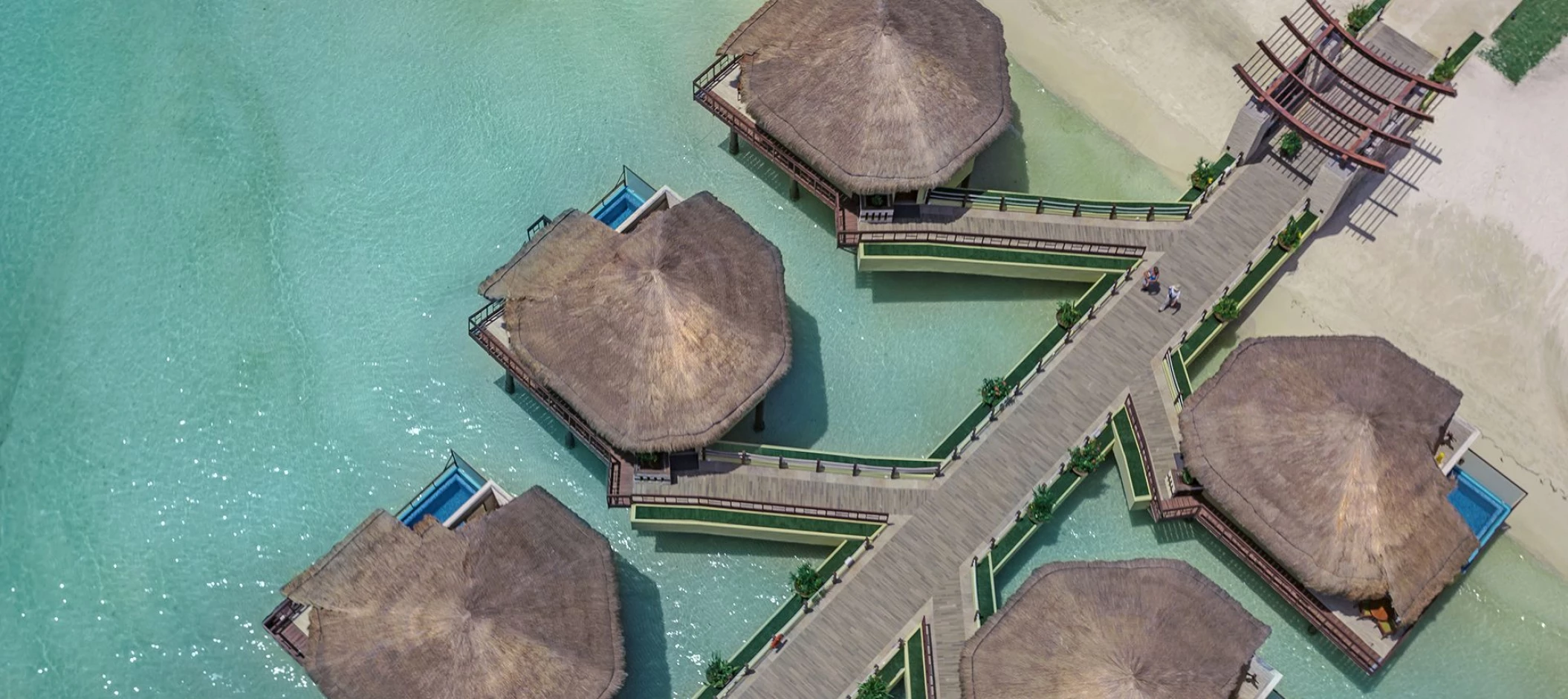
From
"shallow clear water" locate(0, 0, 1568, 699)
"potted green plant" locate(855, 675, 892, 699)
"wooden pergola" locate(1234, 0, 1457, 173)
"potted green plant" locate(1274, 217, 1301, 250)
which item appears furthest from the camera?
"potted green plant" locate(1274, 217, 1301, 250)

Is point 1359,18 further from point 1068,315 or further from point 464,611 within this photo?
point 464,611

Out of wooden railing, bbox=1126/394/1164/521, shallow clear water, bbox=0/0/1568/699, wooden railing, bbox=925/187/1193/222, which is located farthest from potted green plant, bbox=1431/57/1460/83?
wooden railing, bbox=1126/394/1164/521

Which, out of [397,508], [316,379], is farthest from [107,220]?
[397,508]

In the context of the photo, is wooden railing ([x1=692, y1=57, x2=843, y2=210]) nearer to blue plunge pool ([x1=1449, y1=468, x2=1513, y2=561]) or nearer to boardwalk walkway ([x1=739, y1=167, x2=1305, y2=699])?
boardwalk walkway ([x1=739, y1=167, x2=1305, y2=699])

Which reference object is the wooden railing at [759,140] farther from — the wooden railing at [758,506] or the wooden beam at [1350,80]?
the wooden beam at [1350,80]

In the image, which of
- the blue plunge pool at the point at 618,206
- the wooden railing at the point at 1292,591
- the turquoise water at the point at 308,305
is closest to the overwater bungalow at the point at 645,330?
the blue plunge pool at the point at 618,206

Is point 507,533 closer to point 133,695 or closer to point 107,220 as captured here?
point 133,695
